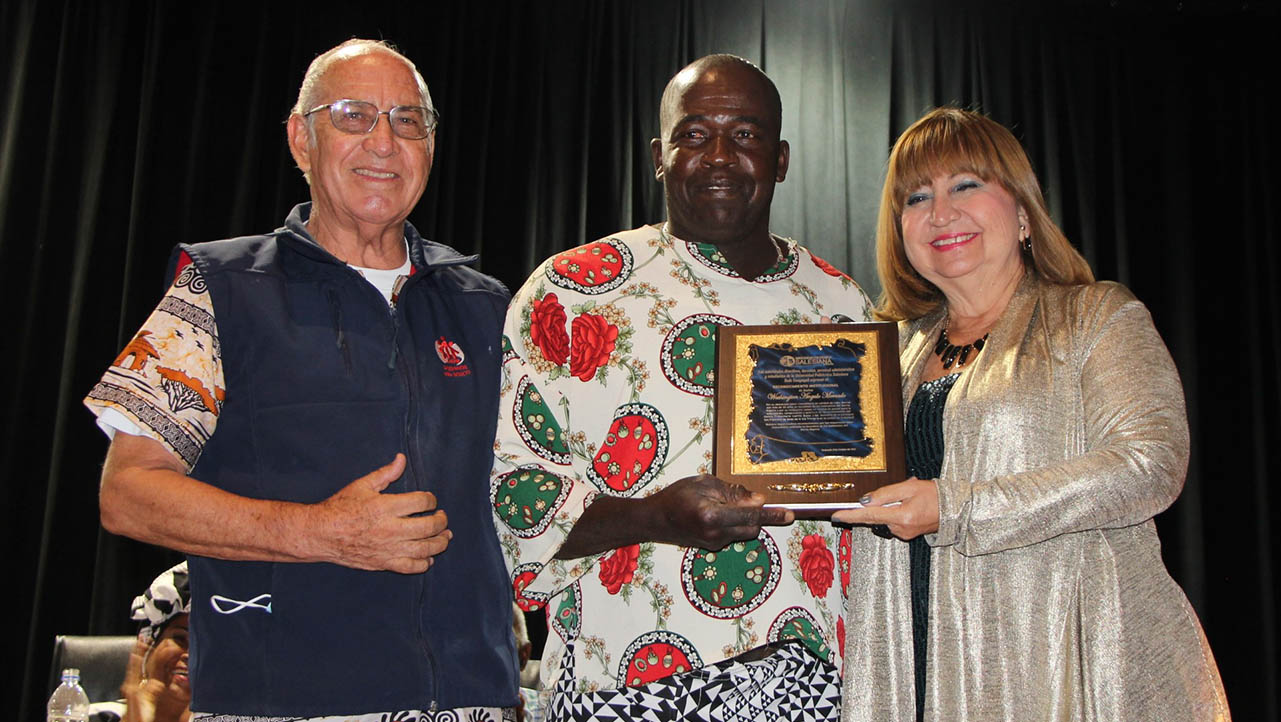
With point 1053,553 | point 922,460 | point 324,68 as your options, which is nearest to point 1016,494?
point 1053,553

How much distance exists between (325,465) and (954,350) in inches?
52.0

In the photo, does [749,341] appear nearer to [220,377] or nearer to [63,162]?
[220,377]

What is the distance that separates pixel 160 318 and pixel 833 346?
1.25 meters

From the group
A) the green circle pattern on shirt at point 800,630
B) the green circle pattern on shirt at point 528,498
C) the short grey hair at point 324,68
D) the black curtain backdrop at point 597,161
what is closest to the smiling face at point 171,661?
the black curtain backdrop at point 597,161

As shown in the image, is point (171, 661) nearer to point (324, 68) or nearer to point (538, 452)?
point (538, 452)

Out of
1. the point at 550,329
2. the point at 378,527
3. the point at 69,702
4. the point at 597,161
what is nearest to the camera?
the point at 378,527

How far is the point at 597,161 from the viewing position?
18.5ft

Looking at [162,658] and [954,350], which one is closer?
[954,350]

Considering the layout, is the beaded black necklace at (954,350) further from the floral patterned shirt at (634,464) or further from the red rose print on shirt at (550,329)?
the red rose print on shirt at (550,329)

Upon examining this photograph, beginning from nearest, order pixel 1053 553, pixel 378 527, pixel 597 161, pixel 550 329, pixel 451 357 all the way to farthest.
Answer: pixel 378 527 < pixel 1053 553 < pixel 451 357 < pixel 550 329 < pixel 597 161

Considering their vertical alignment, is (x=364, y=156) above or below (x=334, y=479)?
above

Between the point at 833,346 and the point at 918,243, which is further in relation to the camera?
the point at 918,243

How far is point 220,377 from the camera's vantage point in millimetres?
1892

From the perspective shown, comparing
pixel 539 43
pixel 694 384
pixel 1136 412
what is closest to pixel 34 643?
pixel 539 43
